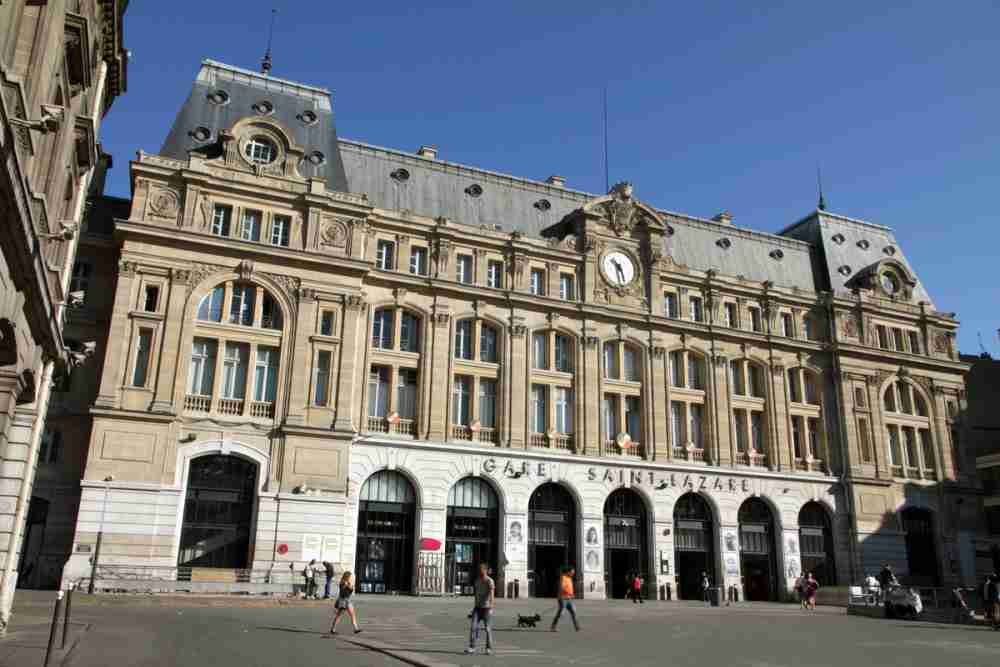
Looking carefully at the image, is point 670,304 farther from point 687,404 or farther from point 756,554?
point 756,554

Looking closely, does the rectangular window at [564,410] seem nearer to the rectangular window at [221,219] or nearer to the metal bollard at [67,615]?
the rectangular window at [221,219]

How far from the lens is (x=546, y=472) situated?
44.7 meters

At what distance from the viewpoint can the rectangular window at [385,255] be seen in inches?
1770

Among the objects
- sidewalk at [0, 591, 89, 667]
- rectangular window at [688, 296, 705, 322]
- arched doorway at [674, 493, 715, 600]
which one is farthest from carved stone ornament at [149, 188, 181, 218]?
arched doorway at [674, 493, 715, 600]

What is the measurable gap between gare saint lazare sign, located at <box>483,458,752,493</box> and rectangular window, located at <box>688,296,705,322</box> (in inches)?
401

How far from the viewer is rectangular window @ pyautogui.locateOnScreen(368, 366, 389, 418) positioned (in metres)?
42.8

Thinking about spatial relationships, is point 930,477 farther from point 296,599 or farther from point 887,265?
point 296,599

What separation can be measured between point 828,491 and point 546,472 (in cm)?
1980

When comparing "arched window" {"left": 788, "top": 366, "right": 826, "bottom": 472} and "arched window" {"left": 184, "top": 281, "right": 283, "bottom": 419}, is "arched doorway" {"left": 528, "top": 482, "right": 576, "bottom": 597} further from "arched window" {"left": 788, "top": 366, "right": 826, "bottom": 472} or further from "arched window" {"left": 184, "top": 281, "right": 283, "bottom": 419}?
"arched window" {"left": 788, "top": 366, "right": 826, "bottom": 472}

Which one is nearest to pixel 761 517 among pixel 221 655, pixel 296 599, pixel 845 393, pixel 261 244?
pixel 845 393

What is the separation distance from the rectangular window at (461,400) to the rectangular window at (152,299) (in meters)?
15.4

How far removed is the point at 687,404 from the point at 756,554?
9.85 metres

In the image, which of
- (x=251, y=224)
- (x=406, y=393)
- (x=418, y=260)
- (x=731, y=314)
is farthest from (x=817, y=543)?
(x=251, y=224)

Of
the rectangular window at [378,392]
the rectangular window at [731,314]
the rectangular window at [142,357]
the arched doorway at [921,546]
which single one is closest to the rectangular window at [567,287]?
the rectangular window at [731,314]
